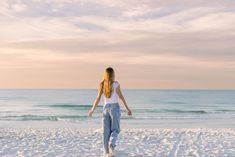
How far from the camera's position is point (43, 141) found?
11305 millimetres

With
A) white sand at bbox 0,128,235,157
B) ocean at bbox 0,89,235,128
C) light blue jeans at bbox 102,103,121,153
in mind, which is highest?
light blue jeans at bbox 102,103,121,153

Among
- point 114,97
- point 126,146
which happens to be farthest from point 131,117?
point 114,97

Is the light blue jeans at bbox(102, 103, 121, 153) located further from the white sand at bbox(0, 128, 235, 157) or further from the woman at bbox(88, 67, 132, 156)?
the white sand at bbox(0, 128, 235, 157)

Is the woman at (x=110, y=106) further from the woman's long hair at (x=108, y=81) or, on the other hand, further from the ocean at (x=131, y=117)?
the ocean at (x=131, y=117)

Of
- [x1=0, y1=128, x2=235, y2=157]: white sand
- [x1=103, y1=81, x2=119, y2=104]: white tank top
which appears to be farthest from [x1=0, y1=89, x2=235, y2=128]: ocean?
[x1=103, y1=81, x2=119, y2=104]: white tank top

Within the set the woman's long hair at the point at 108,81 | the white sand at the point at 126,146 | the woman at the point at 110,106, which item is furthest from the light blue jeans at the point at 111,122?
the white sand at the point at 126,146

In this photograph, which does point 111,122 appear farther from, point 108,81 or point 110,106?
point 108,81

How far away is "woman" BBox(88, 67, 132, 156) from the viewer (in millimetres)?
7746

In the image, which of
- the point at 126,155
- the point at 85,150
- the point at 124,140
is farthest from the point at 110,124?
the point at 124,140

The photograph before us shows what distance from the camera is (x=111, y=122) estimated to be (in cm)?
817

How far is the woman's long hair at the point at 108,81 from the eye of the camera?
7668 mm

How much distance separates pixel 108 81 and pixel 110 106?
2.01 ft

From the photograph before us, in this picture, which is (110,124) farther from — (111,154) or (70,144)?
(70,144)

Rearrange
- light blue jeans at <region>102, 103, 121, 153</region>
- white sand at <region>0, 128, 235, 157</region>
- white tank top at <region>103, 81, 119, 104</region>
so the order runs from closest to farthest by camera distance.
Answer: white tank top at <region>103, 81, 119, 104</region> < light blue jeans at <region>102, 103, 121, 153</region> < white sand at <region>0, 128, 235, 157</region>
